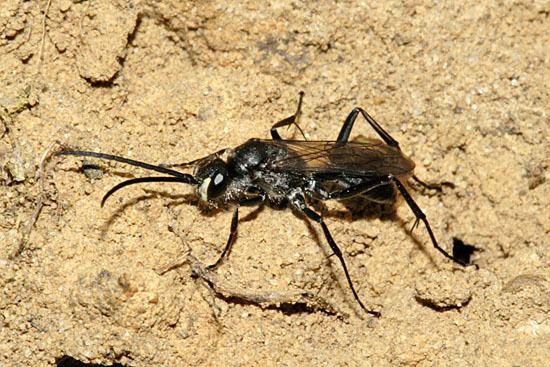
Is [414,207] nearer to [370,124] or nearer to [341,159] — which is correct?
[341,159]

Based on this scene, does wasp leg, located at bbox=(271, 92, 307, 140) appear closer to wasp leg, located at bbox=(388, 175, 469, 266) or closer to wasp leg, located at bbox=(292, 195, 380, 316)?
wasp leg, located at bbox=(292, 195, 380, 316)

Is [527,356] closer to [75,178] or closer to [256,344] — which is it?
[256,344]

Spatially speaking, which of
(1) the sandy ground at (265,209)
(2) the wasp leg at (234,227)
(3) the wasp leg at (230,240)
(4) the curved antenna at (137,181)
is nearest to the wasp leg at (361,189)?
(1) the sandy ground at (265,209)

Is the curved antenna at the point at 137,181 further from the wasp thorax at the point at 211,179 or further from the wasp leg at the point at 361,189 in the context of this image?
the wasp leg at the point at 361,189

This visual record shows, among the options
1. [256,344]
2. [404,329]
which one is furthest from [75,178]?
[404,329]

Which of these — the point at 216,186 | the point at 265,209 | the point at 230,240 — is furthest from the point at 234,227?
the point at 265,209

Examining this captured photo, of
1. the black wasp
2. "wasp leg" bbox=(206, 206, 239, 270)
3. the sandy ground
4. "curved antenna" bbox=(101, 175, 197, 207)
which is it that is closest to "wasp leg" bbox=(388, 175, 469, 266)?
the black wasp
